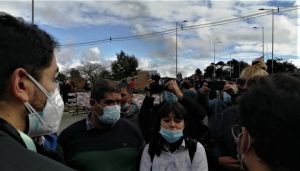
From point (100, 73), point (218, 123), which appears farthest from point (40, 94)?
point (100, 73)

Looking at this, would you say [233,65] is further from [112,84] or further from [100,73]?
[112,84]

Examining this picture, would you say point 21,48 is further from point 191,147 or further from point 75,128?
point 191,147

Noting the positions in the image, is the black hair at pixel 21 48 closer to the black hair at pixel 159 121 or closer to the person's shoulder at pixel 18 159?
the person's shoulder at pixel 18 159

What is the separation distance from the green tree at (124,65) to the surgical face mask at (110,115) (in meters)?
66.3

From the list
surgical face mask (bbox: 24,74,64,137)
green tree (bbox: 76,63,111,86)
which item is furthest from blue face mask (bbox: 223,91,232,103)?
green tree (bbox: 76,63,111,86)

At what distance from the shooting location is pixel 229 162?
3693 millimetres

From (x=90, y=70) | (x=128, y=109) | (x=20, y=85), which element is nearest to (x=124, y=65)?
(x=90, y=70)

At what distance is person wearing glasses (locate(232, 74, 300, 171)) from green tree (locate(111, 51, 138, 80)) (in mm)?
68797

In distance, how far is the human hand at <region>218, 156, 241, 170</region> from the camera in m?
3.64

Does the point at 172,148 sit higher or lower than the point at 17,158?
lower

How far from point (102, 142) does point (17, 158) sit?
7.81 ft

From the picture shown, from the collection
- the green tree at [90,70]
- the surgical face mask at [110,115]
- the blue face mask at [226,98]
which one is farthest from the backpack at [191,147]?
the green tree at [90,70]

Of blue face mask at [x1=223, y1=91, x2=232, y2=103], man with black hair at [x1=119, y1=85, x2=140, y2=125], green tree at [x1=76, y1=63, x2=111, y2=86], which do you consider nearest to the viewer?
blue face mask at [x1=223, y1=91, x2=232, y2=103]

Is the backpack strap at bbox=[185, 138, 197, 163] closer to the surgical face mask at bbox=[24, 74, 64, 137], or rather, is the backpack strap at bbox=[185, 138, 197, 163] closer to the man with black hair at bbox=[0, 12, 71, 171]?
the surgical face mask at bbox=[24, 74, 64, 137]
